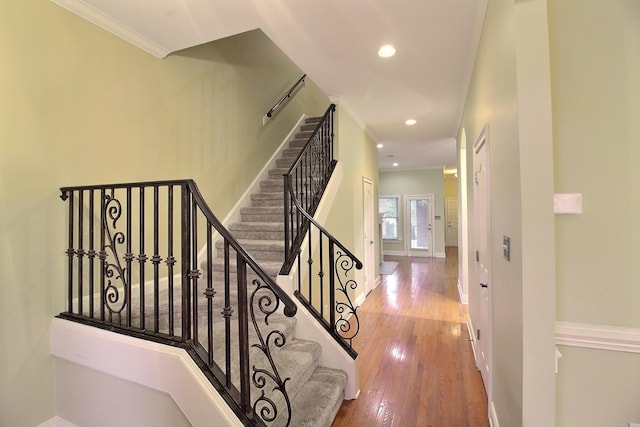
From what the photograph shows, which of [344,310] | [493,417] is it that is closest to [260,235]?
[344,310]

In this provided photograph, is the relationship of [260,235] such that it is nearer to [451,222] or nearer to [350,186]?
[350,186]

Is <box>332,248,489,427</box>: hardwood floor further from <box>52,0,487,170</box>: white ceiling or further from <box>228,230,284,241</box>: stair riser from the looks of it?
<box>52,0,487,170</box>: white ceiling

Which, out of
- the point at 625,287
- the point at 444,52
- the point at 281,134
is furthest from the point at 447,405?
the point at 281,134

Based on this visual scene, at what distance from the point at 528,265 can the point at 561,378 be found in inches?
23.3

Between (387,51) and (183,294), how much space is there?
2671 millimetres

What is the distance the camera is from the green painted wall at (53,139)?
187 cm

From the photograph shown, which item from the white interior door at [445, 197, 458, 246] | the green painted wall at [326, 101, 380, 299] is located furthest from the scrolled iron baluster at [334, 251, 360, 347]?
the white interior door at [445, 197, 458, 246]

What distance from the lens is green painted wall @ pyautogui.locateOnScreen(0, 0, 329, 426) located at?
6.13 feet

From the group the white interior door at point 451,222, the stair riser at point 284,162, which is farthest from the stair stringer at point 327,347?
the white interior door at point 451,222

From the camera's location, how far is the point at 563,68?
1433 millimetres

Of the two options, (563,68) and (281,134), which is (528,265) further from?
(281,134)

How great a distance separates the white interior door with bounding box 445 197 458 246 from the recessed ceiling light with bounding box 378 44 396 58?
10.9 m

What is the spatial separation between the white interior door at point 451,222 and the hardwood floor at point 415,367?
7.92 metres

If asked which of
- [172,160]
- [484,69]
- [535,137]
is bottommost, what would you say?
[535,137]
